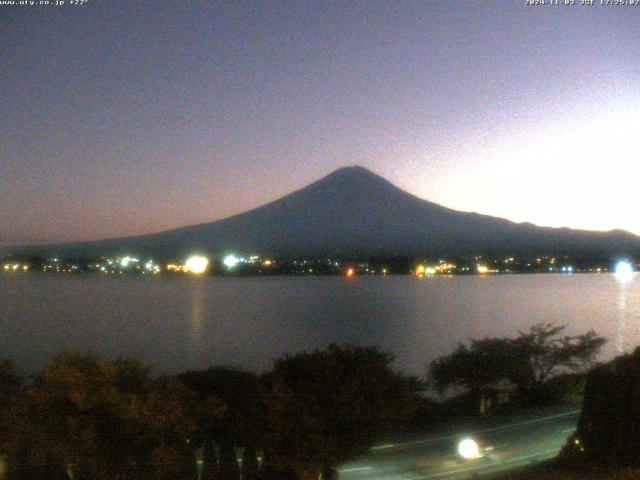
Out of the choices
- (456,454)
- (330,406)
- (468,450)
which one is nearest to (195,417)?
(330,406)

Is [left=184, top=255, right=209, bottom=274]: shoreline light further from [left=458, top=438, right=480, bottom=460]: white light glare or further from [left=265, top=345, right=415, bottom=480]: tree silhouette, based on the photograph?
[left=265, top=345, right=415, bottom=480]: tree silhouette

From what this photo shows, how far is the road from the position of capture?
9.52m

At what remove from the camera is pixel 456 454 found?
421 inches

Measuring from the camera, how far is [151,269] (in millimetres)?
83375

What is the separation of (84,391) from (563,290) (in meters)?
74.6

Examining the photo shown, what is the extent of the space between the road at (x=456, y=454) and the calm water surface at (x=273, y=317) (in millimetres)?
17218

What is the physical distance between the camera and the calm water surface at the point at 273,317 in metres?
35.9

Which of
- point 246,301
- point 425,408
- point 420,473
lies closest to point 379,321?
point 246,301

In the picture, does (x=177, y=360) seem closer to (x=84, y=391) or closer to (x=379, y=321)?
(x=379, y=321)

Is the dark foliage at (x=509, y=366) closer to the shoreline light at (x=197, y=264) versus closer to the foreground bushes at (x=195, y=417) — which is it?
the foreground bushes at (x=195, y=417)

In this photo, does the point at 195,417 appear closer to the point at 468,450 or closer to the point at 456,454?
the point at 468,450

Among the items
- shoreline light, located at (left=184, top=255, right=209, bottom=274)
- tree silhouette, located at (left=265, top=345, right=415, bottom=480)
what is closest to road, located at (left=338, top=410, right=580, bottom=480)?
tree silhouette, located at (left=265, top=345, right=415, bottom=480)

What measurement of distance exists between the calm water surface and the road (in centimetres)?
1722

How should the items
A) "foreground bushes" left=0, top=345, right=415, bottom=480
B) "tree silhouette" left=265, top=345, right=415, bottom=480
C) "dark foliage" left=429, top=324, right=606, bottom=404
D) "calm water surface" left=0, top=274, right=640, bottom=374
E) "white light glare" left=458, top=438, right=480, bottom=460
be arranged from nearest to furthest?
"foreground bushes" left=0, top=345, right=415, bottom=480 → "tree silhouette" left=265, top=345, right=415, bottom=480 → "white light glare" left=458, top=438, right=480, bottom=460 → "dark foliage" left=429, top=324, right=606, bottom=404 → "calm water surface" left=0, top=274, right=640, bottom=374
